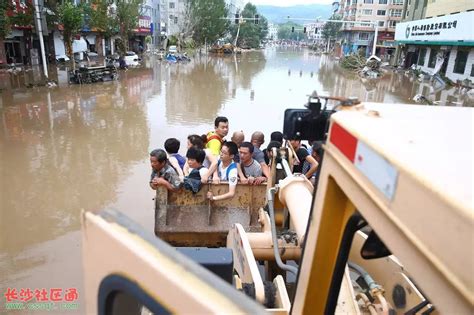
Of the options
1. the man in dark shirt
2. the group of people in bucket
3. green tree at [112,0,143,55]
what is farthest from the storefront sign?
the man in dark shirt

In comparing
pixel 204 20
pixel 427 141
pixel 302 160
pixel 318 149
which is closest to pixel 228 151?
pixel 302 160

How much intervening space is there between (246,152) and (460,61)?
30.0 meters

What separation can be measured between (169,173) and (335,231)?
348 cm

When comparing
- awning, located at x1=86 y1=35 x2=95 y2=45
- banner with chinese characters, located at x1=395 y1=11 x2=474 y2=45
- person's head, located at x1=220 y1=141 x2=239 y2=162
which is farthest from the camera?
awning, located at x1=86 y1=35 x2=95 y2=45

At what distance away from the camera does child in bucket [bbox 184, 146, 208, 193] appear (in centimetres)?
482

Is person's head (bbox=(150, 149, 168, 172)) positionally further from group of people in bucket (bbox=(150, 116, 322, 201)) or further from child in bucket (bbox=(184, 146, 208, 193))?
child in bucket (bbox=(184, 146, 208, 193))

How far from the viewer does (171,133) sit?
1191 cm

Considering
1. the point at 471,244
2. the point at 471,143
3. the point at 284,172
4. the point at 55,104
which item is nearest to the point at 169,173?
the point at 284,172

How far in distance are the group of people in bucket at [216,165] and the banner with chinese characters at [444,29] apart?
25879 millimetres

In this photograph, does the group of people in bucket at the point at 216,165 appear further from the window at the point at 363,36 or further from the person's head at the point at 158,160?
the window at the point at 363,36

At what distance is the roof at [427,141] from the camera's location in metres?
0.87

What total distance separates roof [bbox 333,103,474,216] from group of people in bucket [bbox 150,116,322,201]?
3060 millimetres

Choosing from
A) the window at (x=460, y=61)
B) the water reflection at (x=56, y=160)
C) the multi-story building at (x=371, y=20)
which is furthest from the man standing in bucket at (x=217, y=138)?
the multi-story building at (x=371, y=20)

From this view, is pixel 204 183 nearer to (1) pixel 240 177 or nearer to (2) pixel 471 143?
(1) pixel 240 177
